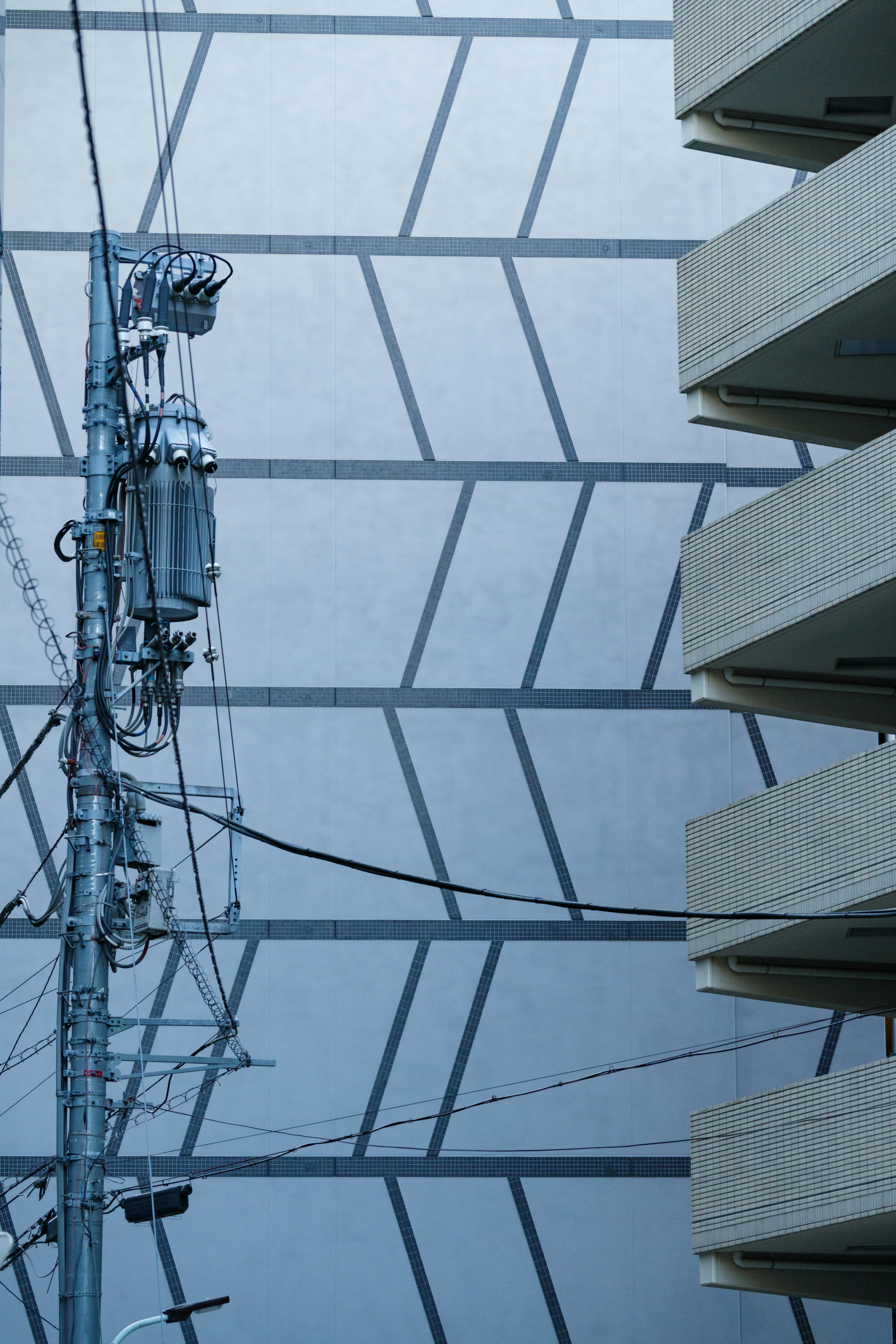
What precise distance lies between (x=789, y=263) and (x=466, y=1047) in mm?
9740

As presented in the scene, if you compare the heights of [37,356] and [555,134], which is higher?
[555,134]

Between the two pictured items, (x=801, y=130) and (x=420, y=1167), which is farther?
(x=420, y=1167)

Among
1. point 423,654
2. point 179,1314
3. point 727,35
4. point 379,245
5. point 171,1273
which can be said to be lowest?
point 179,1314

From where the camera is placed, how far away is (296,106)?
24.0 m

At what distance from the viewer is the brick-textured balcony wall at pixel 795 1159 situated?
49.3ft

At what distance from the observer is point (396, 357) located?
2345 centimetres

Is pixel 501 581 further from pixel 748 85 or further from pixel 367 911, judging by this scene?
pixel 748 85

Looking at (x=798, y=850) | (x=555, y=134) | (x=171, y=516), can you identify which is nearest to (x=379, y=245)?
(x=555, y=134)

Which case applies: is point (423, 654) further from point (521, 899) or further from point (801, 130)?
point (521, 899)

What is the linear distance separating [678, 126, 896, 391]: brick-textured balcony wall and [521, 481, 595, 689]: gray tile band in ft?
15.3

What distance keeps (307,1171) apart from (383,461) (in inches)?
336

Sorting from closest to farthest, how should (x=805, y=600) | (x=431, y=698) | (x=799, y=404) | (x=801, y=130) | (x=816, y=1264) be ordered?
(x=805, y=600) < (x=816, y=1264) < (x=799, y=404) < (x=801, y=130) < (x=431, y=698)

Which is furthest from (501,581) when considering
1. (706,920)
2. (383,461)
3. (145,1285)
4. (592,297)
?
(145,1285)

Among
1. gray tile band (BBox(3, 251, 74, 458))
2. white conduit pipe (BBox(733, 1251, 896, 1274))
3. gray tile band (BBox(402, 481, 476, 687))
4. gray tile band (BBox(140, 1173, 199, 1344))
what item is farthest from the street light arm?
gray tile band (BBox(3, 251, 74, 458))
